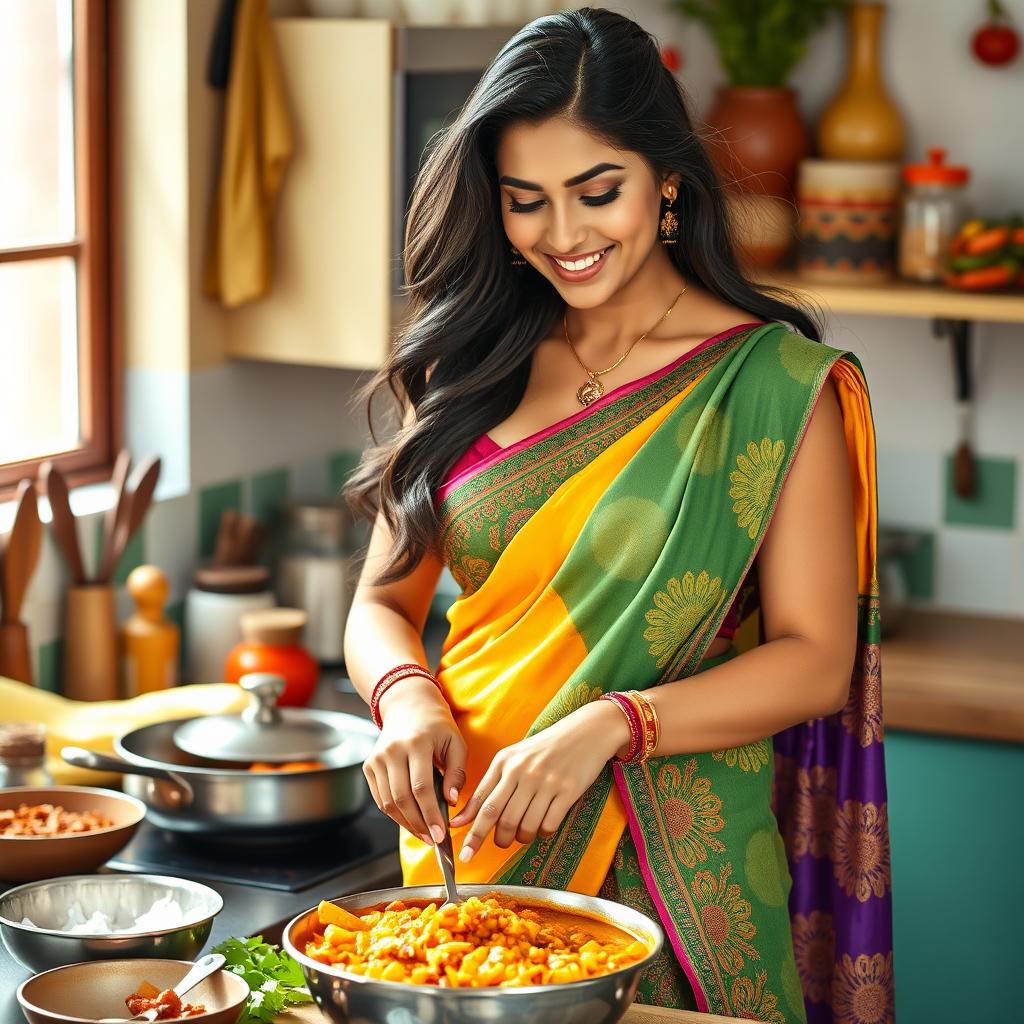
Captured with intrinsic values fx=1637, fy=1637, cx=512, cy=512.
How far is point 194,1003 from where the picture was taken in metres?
1.34

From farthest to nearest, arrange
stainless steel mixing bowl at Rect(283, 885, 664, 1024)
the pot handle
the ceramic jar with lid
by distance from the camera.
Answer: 1. the ceramic jar with lid
2. the pot handle
3. stainless steel mixing bowl at Rect(283, 885, 664, 1024)

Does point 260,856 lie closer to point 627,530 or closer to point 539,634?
point 539,634

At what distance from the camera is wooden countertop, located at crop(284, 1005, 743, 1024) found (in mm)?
1373

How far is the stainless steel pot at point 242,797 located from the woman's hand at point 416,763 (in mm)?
375

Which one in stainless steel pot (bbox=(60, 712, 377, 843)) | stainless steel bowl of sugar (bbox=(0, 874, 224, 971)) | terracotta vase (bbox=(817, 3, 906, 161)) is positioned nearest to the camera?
stainless steel bowl of sugar (bbox=(0, 874, 224, 971))

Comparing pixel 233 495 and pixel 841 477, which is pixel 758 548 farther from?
pixel 233 495

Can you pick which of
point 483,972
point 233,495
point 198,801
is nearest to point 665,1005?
point 483,972

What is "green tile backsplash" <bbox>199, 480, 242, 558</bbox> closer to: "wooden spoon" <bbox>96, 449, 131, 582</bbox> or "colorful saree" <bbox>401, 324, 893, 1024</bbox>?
"wooden spoon" <bbox>96, 449, 131, 582</bbox>

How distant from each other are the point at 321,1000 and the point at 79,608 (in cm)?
141

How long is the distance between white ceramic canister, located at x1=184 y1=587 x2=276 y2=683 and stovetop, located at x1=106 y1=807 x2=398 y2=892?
0.66 metres

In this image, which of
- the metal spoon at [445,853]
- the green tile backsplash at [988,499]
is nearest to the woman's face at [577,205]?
the metal spoon at [445,853]

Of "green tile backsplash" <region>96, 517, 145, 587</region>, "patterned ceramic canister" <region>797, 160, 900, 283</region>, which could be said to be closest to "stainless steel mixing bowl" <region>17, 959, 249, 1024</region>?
"green tile backsplash" <region>96, 517, 145, 587</region>

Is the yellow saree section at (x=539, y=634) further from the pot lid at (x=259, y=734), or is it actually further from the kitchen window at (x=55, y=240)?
the kitchen window at (x=55, y=240)

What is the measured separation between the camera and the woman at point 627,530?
1.53m
